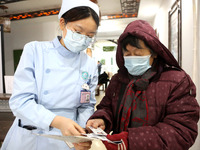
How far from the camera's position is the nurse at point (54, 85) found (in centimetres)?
90

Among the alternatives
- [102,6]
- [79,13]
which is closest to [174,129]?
[79,13]

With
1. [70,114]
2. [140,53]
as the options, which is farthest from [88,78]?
[140,53]

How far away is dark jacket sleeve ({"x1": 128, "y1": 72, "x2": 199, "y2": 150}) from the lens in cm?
82

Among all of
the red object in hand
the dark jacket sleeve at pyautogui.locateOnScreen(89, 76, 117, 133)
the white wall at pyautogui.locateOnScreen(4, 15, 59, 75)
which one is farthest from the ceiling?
the red object in hand

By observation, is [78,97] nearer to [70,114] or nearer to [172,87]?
[70,114]

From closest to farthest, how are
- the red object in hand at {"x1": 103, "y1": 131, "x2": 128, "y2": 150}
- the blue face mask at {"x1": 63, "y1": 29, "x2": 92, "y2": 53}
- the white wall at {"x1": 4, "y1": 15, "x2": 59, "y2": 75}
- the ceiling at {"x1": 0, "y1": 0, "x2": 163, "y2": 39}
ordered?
the red object in hand at {"x1": 103, "y1": 131, "x2": 128, "y2": 150} < the blue face mask at {"x1": 63, "y1": 29, "x2": 92, "y2": 53} < the ceiling at {"x1": 0, "y1": 0, "x2": 163, "y2": 39} < the white wall at {"x1": 4, "y1": 15, "x2": 59, "y2": 75}

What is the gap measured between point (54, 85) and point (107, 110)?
394 mm

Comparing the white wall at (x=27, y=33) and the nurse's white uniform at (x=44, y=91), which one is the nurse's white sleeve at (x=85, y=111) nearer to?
the nurse's white uniform at (x=44, y=91)

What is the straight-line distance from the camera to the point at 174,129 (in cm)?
83

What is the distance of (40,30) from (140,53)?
6361 millimetres

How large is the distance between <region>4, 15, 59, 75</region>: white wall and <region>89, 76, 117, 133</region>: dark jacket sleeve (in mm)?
5636

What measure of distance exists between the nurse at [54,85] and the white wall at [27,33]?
5534 mm

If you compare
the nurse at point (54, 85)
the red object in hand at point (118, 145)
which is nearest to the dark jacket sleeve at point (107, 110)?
the nurse at point (54, 85)

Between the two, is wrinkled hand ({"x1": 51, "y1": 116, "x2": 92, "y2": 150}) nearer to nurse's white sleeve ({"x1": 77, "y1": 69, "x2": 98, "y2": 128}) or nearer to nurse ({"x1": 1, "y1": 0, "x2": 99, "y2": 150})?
nurse ({"x1": 1, "y1": 0, "x2": 99, "y2": 150})
